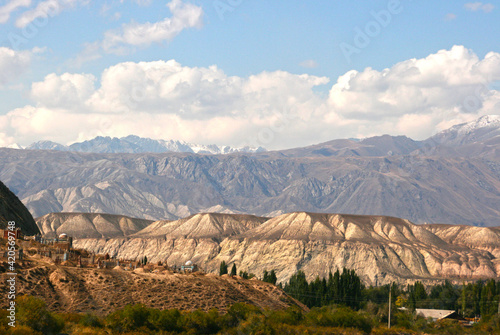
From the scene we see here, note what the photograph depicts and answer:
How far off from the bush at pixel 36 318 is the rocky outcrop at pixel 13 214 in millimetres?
53126

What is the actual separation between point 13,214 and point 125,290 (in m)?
54.2

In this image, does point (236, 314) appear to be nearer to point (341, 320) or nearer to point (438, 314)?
point (341, 320)

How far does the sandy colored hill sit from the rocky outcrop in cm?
3444

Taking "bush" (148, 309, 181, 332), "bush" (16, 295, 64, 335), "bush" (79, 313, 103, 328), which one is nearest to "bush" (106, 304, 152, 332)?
"bush" (148, 309, 181, 332)

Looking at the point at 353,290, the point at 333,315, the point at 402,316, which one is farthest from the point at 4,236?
the point at 353,290

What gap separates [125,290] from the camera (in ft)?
295

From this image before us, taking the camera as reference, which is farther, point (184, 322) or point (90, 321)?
point (184, 322)

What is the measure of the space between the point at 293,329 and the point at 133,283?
2331cm

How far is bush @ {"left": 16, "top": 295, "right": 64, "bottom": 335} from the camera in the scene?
6594 centimetres

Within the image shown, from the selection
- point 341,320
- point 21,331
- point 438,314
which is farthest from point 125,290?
point 438,314

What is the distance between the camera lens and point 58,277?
8550cm

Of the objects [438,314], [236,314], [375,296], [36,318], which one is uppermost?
[36,318]

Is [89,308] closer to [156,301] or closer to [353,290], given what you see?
[156,301]

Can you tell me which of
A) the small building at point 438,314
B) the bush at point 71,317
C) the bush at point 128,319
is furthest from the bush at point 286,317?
the small building at point 438,314
